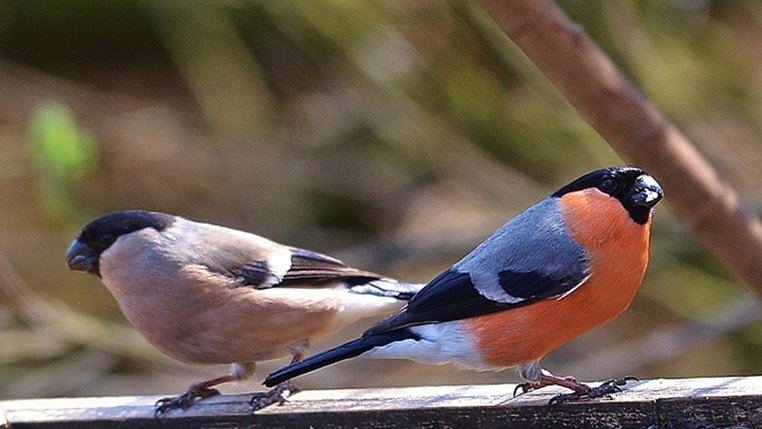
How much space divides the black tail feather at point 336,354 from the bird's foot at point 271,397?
8.0 inches

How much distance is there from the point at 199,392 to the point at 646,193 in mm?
1173

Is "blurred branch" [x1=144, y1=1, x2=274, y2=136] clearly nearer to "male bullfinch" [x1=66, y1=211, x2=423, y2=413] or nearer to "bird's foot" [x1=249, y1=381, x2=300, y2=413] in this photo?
"male bullfinch" [x1=66, y1=211, x2=423, y2=413]

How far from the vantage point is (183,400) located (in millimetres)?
2611

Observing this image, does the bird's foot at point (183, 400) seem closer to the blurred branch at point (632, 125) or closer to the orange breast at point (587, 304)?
the orange breast at point (587, 304)

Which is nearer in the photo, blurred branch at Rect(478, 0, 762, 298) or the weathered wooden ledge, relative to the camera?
the weathered wooden ledge

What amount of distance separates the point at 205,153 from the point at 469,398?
3.12 m

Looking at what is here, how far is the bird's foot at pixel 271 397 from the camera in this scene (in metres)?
2.48

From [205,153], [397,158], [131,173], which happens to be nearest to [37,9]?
[131,173]

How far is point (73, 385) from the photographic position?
14.4 ft

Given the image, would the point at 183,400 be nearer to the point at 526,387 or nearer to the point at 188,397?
the point at 188,397

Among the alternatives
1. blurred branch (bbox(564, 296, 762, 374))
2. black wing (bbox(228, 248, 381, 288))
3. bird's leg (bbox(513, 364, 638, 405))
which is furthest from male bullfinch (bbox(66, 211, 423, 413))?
blurred branch (bbox(564, 296, 762, 374))

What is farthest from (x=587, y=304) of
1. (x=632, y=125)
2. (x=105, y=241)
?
(x=105, y=241)

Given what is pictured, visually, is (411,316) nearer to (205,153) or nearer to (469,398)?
(469,398)

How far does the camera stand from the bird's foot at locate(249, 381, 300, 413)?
2484 mm
